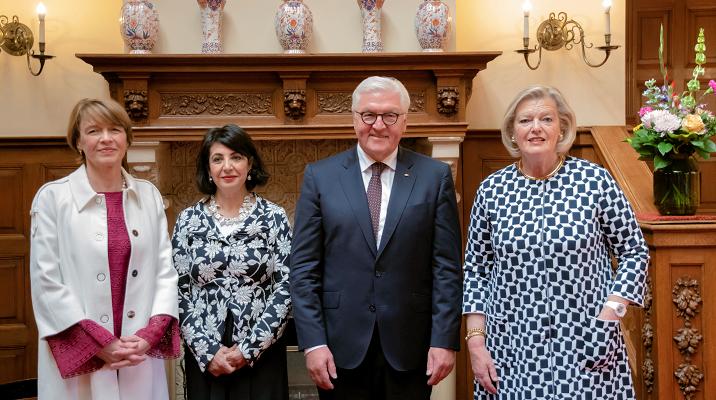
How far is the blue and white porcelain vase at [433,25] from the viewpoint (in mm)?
3928

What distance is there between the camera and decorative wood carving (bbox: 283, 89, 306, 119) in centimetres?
384

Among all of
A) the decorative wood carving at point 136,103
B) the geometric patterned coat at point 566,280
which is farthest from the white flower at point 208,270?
the decorative wood carving at point 136,103

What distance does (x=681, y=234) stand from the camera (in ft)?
9.16

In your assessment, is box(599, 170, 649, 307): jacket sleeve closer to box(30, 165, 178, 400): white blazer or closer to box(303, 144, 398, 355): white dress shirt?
box(303, 144, 398, 355): white dress shirt

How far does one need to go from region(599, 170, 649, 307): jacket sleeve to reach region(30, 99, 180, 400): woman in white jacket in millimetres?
1365

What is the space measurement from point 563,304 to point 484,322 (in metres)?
0.27

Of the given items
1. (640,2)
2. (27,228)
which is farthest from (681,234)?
(27,228)

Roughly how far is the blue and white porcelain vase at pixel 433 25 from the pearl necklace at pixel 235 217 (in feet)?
5.99

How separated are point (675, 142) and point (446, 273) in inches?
59.0

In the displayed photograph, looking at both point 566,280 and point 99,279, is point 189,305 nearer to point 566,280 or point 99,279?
point 99,279

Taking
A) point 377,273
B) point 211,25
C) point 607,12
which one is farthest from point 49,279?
point 607,12

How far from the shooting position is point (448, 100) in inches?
152

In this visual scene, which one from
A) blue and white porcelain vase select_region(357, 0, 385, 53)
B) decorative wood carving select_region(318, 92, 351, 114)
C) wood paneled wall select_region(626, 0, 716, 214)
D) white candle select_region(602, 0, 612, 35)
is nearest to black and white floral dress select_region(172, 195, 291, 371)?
decorative wood carving select_region(318, 92, 351, 114)

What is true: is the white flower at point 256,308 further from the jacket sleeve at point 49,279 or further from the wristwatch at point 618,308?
the wristwatch at point 618,308
